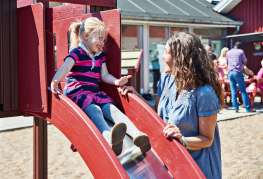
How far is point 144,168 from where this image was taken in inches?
115

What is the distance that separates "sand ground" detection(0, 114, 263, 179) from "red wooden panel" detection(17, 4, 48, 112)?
218cm

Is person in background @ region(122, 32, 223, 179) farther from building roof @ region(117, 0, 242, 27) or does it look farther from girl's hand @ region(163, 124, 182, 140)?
building roof @ region(117, 0, 242, 27)

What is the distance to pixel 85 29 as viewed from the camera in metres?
3.27

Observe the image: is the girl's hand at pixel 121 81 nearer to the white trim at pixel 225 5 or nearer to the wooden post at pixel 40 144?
the wooden post at pixel 40 144

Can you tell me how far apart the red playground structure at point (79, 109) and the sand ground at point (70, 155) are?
7.41 ft

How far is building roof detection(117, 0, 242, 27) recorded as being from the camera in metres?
13.4

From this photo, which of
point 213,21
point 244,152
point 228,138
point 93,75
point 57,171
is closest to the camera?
point 93,75

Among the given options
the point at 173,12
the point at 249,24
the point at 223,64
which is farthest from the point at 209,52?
the point at 249,24

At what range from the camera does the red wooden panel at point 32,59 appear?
310 cm

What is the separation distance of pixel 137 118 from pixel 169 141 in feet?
→ 1.43

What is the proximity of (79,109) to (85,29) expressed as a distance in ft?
2.22

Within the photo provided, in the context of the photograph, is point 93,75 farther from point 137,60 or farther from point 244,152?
point 137,60

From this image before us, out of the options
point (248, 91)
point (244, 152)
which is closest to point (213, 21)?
point (248, 91)

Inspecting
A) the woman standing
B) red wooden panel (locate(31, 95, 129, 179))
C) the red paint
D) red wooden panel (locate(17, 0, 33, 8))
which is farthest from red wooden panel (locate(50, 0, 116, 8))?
the woman standing
